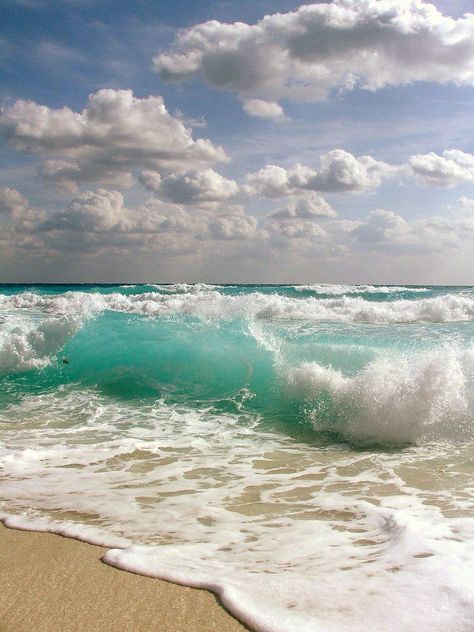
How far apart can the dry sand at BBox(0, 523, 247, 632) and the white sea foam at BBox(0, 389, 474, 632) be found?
13 centimetres

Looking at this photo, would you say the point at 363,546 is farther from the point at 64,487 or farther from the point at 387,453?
the point at 387,453

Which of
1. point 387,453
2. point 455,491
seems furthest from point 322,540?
point 387,453

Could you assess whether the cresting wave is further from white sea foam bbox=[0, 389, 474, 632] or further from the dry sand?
the dry sand

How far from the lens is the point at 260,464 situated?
639 centimetres

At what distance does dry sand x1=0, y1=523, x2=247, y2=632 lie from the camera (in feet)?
8.23

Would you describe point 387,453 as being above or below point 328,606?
below

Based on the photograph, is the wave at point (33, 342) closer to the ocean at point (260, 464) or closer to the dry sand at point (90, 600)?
the ocean at point (260, 464)

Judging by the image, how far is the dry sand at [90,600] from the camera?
2.51 metres

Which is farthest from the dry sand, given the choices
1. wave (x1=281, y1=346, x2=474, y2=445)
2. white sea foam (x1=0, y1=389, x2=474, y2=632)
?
wave (x1=281, y1=346, x2=474, y2=445)

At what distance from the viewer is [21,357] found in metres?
13.8

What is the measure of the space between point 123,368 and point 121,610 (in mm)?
10792

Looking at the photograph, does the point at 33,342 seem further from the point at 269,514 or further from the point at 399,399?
the point at 269,514

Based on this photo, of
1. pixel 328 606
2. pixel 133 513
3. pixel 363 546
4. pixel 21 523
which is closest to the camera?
pixel 328 606

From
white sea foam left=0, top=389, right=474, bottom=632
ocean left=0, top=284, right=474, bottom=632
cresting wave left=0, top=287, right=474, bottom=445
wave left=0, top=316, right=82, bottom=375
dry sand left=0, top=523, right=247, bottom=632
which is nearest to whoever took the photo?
dry sand left=0, top=523, right=247, bottom=632
